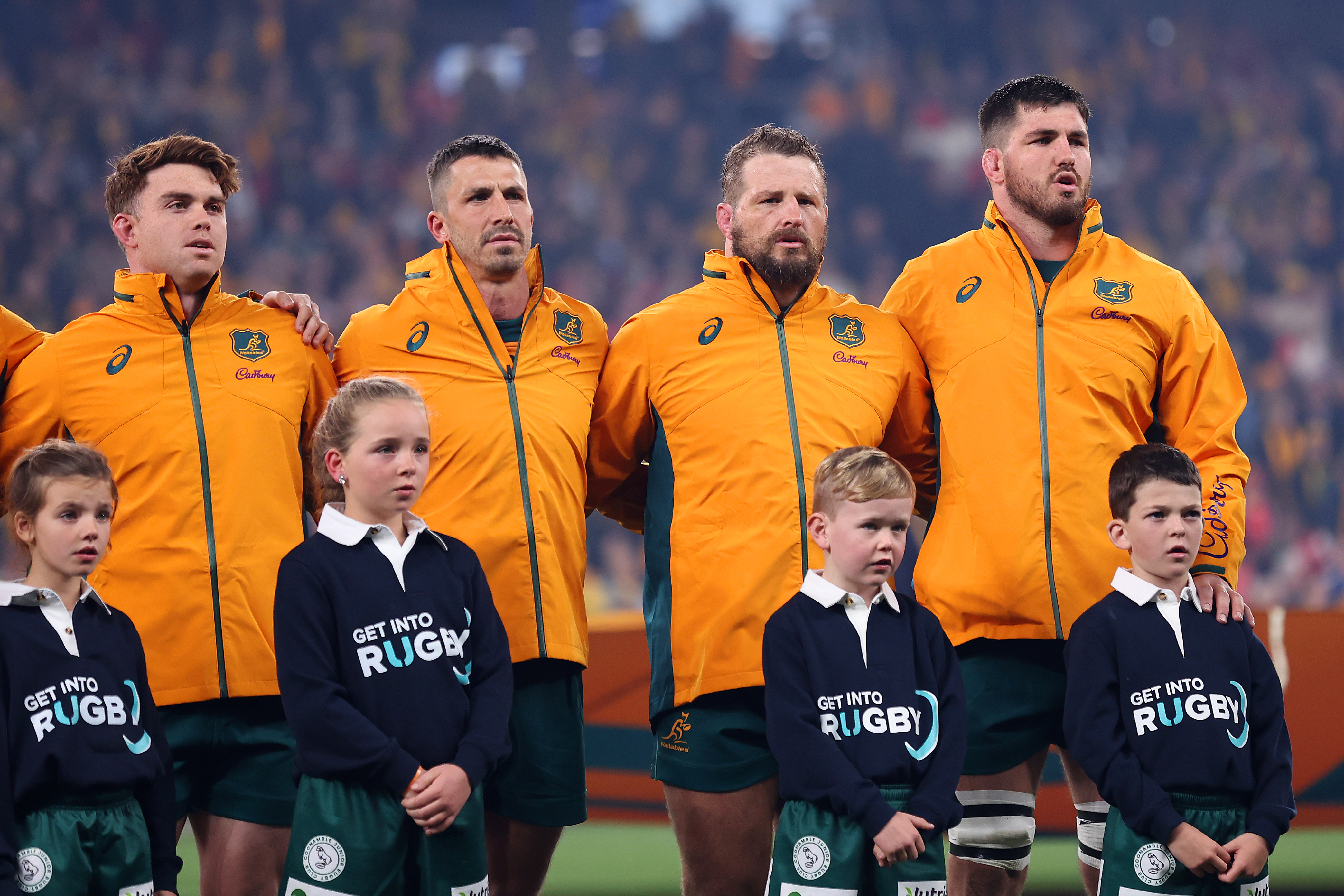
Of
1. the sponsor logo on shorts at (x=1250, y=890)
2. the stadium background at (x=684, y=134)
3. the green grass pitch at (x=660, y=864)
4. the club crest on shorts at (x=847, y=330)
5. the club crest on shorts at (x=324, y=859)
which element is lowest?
the green grass pitch at (x=660, y=864)

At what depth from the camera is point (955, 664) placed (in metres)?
3.12

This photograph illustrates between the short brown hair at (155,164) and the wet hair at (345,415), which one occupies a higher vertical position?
the short brown hair at (155,164)

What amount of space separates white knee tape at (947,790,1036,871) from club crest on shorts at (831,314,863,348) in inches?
46.1

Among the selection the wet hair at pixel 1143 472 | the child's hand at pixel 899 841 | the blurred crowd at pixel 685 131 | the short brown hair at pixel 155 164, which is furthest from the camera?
the blurred crowd at pixel 685 131

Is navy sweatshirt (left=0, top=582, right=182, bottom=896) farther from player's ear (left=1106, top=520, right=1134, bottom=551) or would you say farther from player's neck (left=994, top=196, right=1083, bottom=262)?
player's neck (left=994, top=196, right=1083, bottom=262)

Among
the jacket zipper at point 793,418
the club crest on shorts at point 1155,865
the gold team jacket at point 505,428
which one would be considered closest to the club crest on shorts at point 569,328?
the gold team jacket at point 505,428

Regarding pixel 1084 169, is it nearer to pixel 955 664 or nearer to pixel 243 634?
pixel 955 664

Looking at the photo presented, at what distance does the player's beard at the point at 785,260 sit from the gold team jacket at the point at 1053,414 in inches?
12.5

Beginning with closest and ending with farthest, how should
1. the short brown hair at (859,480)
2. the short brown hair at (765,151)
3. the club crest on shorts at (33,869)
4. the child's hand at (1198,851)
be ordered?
the club crest on shorts at (33,869)
the child's hand at (1198,851)
the short brown hair at (859,480)
the short brown hair at (765,151)

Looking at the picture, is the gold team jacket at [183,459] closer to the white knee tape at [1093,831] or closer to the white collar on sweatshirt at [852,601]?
the white collar on sweatshirt at [852,601]

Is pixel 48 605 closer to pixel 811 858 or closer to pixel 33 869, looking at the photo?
pixel 33 869

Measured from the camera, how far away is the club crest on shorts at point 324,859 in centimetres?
277

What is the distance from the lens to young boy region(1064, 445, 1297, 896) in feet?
9.80

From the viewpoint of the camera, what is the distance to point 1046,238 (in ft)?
12.3
